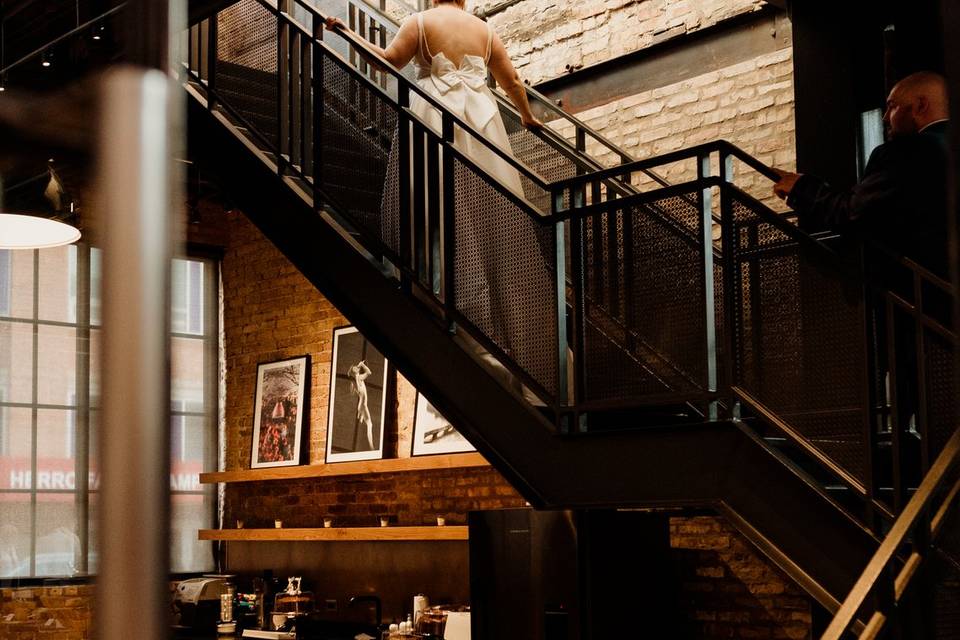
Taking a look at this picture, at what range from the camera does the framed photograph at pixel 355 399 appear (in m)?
7.86

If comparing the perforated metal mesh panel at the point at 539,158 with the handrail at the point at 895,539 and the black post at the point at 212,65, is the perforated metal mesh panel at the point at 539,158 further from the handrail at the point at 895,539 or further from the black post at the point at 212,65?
the handrail at the point at 895,539

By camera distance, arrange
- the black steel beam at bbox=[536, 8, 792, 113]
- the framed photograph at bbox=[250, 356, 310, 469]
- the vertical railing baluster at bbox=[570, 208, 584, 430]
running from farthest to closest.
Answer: the framed photograph at bbox=[250, 356, 310, 469] → the black steel beam at bbox=[536, 8, 792, 113] → the vertical railing baluster at bbox=[570, 208, 584, 430]

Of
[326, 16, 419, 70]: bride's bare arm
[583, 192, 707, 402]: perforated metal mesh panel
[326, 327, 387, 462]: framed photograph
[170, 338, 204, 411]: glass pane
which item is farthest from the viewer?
[170, 338, 204, 411]: glass pane

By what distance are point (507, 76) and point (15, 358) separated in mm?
3933

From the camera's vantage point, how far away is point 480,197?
4.31 metres

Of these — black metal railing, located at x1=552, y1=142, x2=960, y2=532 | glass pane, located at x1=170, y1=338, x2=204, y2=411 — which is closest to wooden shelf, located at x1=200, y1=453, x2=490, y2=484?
glass pane, located at x1=170, y1=338, x2=204, y2=411

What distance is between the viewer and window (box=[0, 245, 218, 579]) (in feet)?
3.26

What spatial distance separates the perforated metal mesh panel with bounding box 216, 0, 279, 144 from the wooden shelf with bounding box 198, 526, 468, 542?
2.66m

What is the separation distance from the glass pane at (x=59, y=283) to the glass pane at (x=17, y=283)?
0.01 meters

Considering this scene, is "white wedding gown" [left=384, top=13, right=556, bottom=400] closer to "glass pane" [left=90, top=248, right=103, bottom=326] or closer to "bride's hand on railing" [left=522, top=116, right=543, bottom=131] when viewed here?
"bride's hand on railing" [left=522, top=116, right=543, bottom=131]

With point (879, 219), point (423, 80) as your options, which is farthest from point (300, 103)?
point (879, 219)

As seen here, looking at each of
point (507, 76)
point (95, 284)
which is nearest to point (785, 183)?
point (507, 76)

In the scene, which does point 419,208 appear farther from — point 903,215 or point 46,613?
point 46,613

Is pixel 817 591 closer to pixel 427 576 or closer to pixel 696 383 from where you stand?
pixel 696 383
